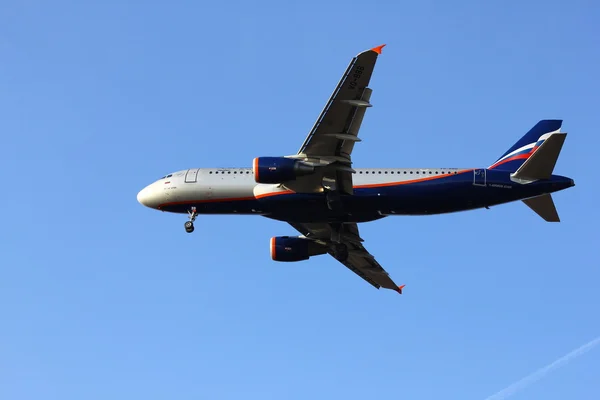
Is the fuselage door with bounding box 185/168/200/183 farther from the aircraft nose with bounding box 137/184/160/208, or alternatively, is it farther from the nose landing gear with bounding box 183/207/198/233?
Answer: the aircraft nose with bounding box 137/184/160/208

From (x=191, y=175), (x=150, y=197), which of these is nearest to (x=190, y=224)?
(x=191, y=175)

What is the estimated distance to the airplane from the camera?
55406mm

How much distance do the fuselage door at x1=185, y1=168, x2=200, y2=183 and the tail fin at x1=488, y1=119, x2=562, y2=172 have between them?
20320 mm

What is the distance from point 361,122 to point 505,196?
36.0 feet

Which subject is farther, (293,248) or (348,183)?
(293,248)

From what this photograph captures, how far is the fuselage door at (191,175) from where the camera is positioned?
6438cm

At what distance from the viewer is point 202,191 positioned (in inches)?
2502

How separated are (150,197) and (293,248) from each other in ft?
36.3

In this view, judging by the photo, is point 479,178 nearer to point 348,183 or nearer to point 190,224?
point 348,183

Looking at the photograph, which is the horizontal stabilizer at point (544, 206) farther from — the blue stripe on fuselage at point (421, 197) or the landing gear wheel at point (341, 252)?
the landing gear wheel at point (341, 252)

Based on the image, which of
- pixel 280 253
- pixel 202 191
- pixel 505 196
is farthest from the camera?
pixel 280 253

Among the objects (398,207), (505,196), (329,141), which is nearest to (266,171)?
(329,141)

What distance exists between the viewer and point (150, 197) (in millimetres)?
66375

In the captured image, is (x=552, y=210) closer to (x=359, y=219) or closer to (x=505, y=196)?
(x=505, y=196)
